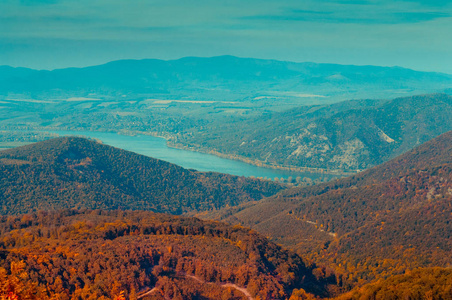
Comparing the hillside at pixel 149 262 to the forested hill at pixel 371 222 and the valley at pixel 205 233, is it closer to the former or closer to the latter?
the valley at pixel 205 233

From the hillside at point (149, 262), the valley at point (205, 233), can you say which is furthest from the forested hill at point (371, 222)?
the hillside at point (149, 262)

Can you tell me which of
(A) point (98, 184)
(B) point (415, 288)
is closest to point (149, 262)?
(B) point (415, 288)

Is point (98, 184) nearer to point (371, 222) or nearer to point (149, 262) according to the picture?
point (371, 222)

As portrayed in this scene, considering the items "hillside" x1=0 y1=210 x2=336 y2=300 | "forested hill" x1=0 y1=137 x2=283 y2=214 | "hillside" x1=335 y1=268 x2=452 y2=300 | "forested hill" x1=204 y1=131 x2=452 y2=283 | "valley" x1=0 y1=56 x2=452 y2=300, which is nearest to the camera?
"hillside" x1=335 y1=268 x2=452 y2=300

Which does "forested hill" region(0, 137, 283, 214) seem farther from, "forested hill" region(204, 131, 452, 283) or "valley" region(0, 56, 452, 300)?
"forested hill" region(204, 131, 452, 283)

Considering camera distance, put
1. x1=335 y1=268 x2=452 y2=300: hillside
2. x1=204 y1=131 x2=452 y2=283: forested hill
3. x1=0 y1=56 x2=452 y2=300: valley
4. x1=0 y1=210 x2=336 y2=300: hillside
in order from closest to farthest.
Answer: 1. x1=335 y1=268 x2=452 y2=300: hillside
2. x1=0 y1=210 x2=336 y2=300: hillside
3. x1=0 y1=56 x2=452 y2=300: valley
4. x1=204 y1=131 x2=452 y2=283: forested hill

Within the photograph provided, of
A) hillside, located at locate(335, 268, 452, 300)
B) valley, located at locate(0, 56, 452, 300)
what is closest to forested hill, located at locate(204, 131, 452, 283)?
valley, located at locate(0, 56, 452, 300)
